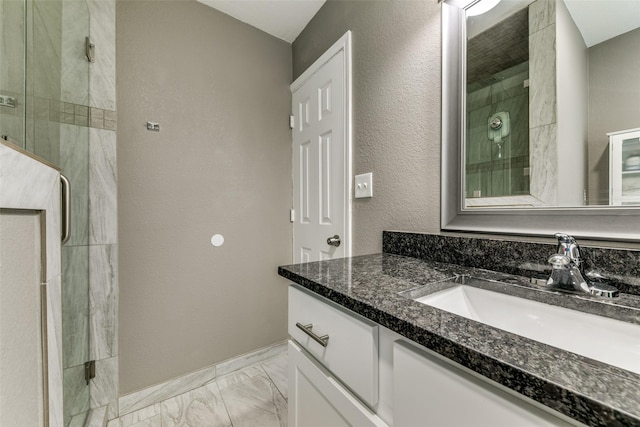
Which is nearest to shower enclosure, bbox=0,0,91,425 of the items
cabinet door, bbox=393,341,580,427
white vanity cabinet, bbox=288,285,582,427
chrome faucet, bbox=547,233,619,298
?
white vanity cabinet, bbox=288,285,582,427

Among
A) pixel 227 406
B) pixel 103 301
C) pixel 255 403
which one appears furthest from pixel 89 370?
pixel 255 403

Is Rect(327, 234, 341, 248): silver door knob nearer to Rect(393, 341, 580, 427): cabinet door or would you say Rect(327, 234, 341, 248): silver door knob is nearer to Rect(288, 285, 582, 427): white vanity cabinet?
Rect(288, 285, 582, 427): white vanity cabinet

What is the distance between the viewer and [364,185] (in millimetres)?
1294

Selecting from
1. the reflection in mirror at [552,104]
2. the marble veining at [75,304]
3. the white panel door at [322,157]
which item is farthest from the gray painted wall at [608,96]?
the marble veining at [75,304]

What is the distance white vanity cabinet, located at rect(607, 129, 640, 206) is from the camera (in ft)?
1.93

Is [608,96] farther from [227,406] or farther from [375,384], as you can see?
[227,406]

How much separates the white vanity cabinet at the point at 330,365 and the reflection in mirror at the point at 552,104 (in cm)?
64

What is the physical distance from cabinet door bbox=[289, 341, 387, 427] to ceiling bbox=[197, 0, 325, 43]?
1.92m

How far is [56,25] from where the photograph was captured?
40.5 inches

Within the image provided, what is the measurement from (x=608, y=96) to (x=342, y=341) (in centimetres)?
88

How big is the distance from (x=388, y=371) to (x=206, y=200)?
1462 mm

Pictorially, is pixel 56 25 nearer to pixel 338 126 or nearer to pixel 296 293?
pixel 338 126

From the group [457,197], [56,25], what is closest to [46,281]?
[56,25]

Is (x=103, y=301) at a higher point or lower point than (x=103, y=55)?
lower
